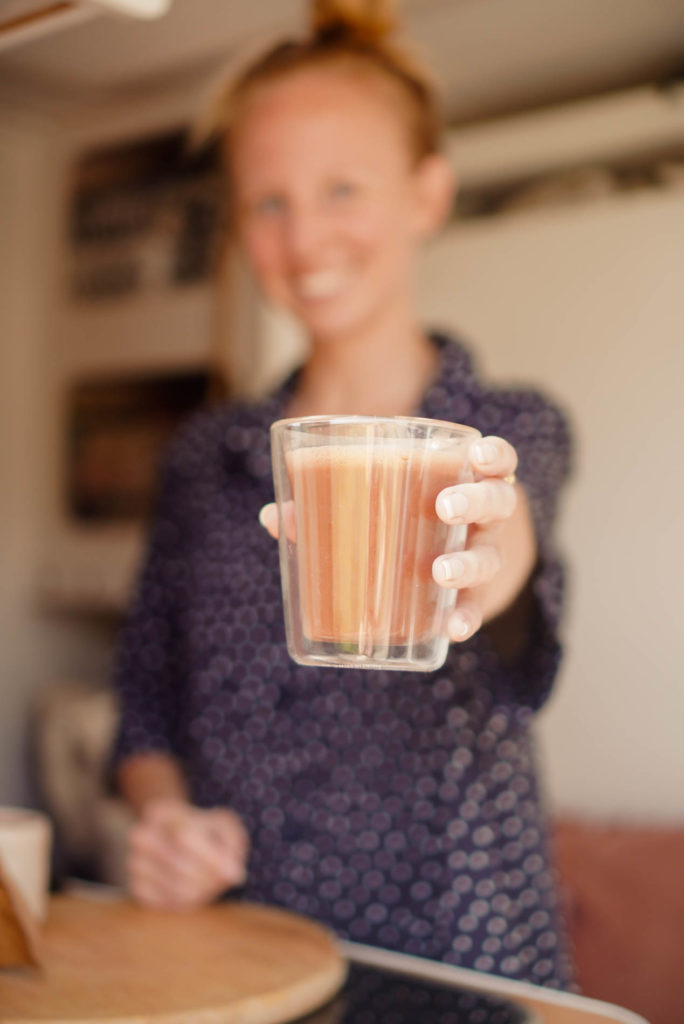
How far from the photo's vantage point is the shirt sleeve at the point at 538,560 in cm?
79

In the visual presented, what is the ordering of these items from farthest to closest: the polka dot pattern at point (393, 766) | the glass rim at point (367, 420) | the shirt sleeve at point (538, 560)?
the polka dot pattern at point (393, 766) < the shirt sleeve at point (538, 560) < the glass rim at point (367, 420)

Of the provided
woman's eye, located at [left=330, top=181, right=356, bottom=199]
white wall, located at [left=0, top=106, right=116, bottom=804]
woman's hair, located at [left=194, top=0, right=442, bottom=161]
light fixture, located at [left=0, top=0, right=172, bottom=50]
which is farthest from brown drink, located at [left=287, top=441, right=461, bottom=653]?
white wall, located at [left=0, top=106, right=116, bottom=804]

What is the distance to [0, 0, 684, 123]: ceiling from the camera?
1.16 m

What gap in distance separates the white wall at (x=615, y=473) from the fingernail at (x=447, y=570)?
470mm

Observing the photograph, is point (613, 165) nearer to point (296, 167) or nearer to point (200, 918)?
point (296, 167)

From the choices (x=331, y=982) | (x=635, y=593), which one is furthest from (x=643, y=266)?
(x=331, y=982)

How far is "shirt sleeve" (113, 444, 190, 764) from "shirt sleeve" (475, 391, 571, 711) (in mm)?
369

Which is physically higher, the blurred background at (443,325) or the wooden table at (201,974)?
the blurred background at (443,325)

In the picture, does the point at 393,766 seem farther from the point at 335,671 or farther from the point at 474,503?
the point at 474,503

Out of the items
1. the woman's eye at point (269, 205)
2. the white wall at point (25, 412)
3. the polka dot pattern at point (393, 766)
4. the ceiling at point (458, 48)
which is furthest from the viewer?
the white wall at point (25, 412)

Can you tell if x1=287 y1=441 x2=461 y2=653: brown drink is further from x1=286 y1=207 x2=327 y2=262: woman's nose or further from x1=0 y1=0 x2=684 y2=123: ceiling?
x1=0 y1=0 x2=684 y2=123: ceiling

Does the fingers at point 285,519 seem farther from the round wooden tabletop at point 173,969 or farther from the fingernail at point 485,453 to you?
the round wooden tabletop at point 173,969

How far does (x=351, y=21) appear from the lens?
109 centimetres

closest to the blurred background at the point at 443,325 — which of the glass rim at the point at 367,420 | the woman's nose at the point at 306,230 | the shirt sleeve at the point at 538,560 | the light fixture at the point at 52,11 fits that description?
the light fixture at the point at 52,11
